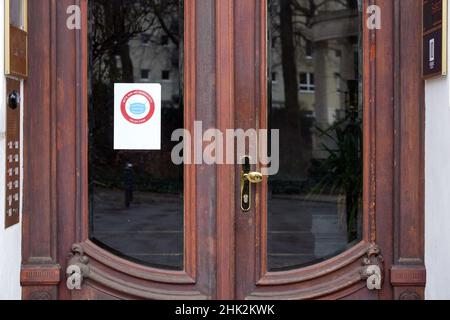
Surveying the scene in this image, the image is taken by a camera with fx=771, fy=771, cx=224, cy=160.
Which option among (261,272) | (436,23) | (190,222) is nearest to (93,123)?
(190,222)

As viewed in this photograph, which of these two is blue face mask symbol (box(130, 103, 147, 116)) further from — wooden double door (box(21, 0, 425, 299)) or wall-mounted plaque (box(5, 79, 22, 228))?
wall-mounted plaque (box(5, 79, 22, 228))

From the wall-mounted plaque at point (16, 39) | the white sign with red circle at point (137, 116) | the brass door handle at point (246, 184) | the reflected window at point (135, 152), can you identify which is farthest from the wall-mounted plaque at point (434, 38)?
the wall-mounted plaque at point (16, 39)

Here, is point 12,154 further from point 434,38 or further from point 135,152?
point 434,38

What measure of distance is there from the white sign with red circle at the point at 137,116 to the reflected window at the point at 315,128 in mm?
599

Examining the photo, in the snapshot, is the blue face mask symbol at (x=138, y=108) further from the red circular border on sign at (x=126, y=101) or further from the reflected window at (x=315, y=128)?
the reflected window at (x=315, y=128)

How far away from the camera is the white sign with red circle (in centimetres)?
396

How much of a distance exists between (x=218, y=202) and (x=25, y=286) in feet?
3.48

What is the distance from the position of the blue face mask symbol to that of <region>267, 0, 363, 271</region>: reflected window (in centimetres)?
65

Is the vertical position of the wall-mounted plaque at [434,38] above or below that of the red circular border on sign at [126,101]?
above

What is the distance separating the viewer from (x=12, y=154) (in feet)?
12.1

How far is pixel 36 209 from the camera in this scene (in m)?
3.90

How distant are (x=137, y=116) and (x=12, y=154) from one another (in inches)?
26.0

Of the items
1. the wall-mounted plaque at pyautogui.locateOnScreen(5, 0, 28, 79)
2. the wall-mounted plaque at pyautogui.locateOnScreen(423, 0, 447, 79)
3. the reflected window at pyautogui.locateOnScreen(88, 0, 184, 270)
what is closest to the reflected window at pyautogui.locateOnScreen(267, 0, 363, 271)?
the wall-mounted plaque at pyautogui.locateOnScreen(423, 0, 447, 79)

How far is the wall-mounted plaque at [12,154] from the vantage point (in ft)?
12.0
